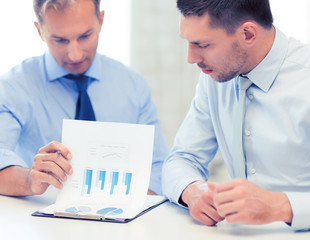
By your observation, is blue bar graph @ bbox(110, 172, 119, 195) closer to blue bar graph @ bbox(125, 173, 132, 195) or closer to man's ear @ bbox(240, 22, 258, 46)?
blue bar graph @ bbox(125, 173, 132, 195)

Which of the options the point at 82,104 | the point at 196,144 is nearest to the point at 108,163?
the point at 196,144

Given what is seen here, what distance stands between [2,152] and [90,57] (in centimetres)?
55

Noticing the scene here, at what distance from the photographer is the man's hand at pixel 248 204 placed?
116 centimetres

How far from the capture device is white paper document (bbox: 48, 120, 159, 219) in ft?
4.57

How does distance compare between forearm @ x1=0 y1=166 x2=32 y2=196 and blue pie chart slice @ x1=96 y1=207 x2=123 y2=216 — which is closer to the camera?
blue pie chart slice @ x1=96 y1=207 x2=123 y2=216

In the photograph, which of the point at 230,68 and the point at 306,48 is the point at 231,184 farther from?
the point at 306,48

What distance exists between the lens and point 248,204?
116 centimetres

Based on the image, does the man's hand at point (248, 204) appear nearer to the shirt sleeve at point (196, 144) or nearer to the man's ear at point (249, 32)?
the shirt sleeve at point (196, 144)

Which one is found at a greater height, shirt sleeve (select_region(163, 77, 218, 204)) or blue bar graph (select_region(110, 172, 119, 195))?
shirt sleeve (select_region(163, 77, 218, 204))

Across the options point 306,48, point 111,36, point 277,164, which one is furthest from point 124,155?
point 111,36

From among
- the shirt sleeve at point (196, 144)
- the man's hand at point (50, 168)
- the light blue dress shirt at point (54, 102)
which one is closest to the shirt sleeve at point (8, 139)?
the light blue dress shirt at point (54, 102)

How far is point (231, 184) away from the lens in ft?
3.86

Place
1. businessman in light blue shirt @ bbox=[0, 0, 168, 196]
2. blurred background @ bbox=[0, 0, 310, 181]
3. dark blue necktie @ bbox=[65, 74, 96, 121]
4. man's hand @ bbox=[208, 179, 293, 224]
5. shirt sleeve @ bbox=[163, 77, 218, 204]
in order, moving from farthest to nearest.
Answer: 1. blurred background @ bbox=[0, 0, 310, 181]
2. dark blue necktie @ bbox=[65, 74, 96, 121]
3. businessman in light blue shirt @ bbox=[0, 0, 168, 196]
4. shirt sleeve @ bbox=[163, 77, 218, 204]
5. man's hand @ bbox=[208, 179, 293, 224]

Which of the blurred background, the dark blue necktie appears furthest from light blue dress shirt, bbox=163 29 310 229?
the blurred background
